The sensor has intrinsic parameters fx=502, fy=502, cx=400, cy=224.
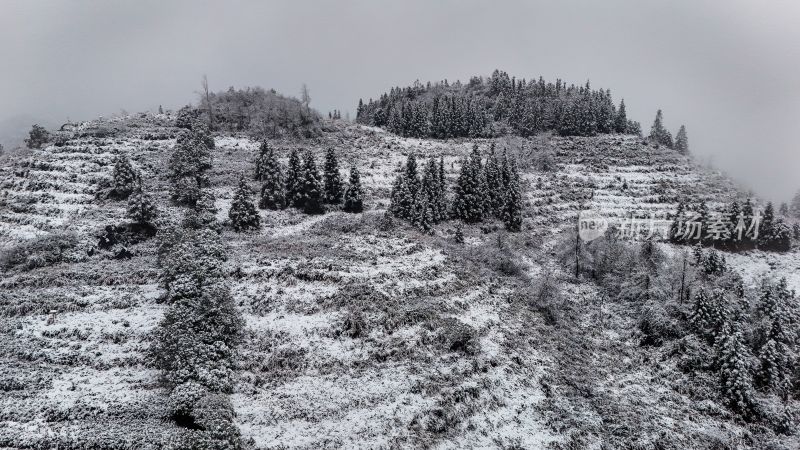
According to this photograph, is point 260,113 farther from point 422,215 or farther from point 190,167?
point 422,215

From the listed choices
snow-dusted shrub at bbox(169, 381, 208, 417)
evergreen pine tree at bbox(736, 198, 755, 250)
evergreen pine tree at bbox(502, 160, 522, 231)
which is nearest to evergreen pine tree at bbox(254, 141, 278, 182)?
evergreen pine tree at bbox(502, 160, 522, 231)

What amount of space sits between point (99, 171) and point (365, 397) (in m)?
58.5

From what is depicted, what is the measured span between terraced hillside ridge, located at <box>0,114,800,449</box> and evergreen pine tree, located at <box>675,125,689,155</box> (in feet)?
226

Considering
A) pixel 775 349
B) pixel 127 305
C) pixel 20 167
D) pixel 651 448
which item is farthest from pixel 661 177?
pixel 20 167

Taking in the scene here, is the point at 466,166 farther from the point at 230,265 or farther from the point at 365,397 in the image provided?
the point at 365,397

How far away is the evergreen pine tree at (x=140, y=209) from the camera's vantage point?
59.8m

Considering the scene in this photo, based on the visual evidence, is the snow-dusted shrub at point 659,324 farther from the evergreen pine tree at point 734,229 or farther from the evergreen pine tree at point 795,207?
the evergreen pine tree at point 795,207

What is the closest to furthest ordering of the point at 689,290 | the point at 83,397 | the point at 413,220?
the point at 83,397 → the point at 689,290 → the point at 413,220

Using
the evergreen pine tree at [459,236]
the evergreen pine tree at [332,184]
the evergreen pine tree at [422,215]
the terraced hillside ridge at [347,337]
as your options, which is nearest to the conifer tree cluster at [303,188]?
the evergreen pine tree at [332,184]

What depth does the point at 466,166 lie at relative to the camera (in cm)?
8069

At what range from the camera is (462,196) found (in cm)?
7931

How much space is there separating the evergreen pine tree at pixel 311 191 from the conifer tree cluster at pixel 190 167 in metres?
14.3

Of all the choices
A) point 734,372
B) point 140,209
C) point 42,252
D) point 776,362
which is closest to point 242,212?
point 140,209

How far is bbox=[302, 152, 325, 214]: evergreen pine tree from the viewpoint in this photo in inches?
2852
